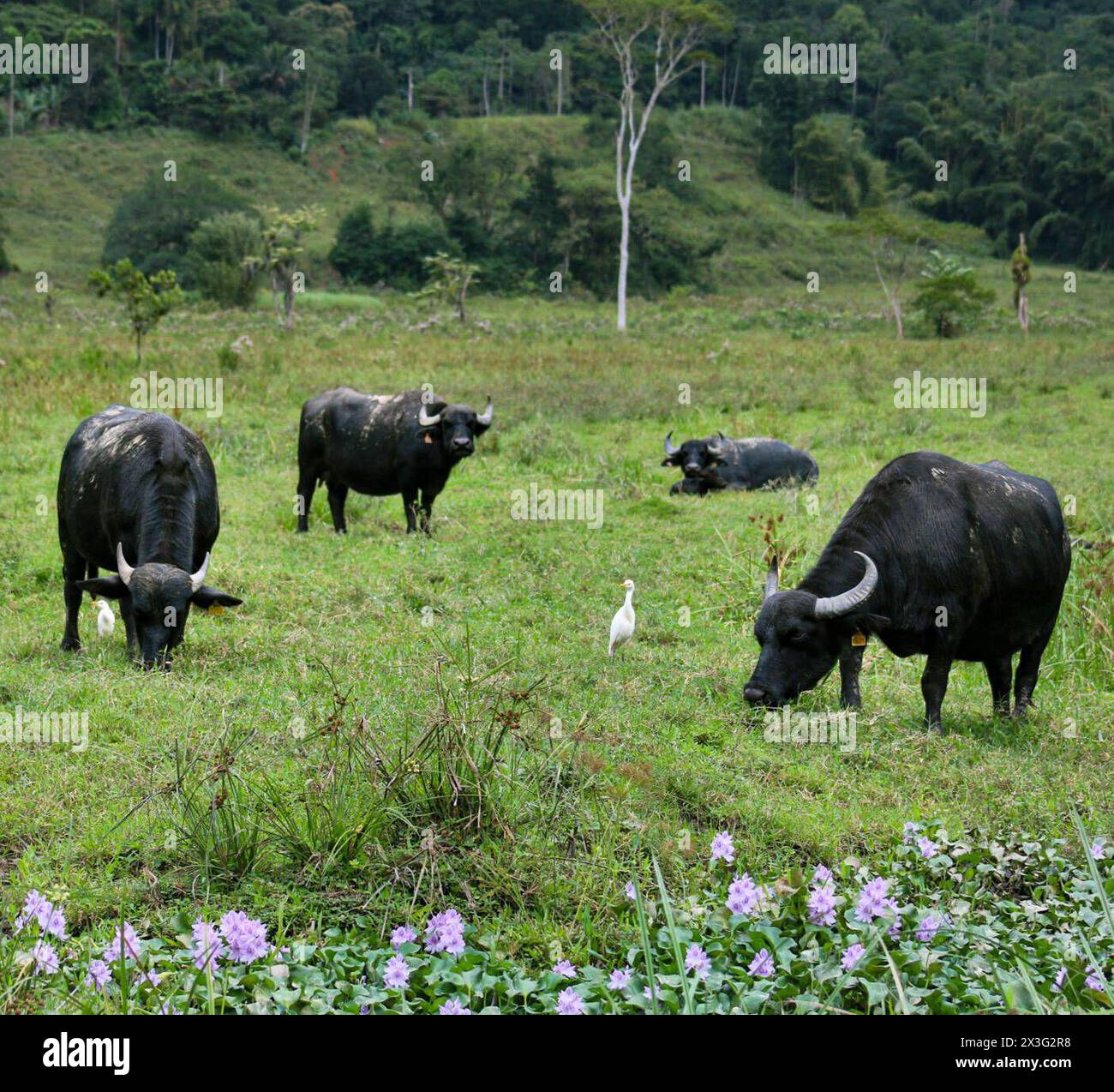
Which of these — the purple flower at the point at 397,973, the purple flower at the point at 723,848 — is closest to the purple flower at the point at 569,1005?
the purple flower at the point at 397,973

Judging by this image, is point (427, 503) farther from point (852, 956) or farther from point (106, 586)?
point (852, 956)

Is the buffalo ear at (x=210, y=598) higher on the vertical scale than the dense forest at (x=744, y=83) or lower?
lower

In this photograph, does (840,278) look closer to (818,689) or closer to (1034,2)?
(818,689)

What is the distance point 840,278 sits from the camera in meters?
51.8

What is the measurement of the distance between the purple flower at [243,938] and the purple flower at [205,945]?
35 millimetres

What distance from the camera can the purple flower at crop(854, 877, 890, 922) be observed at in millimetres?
3795

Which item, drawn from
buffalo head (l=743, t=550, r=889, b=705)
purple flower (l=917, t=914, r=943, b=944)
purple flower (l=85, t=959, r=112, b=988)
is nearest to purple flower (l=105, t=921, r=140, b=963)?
purple flower (l=85, t=959, r=112, b=988)

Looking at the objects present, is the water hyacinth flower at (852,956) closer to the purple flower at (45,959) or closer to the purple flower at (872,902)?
the purple flower at (872,902)

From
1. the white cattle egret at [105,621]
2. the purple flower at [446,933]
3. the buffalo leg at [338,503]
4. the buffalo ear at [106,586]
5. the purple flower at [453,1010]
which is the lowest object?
the buffalo leg at [338,503]

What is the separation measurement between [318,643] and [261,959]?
12.9 feet

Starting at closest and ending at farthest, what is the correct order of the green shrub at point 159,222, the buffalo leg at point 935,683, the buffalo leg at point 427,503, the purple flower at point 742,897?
the purple flower at point 742,897, the buffalo leg at point 935,683, the buffalo leg at point 427,503, the green shrub at point 159,222

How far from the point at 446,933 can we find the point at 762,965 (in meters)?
0.93

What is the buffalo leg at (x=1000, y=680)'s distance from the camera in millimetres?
7137

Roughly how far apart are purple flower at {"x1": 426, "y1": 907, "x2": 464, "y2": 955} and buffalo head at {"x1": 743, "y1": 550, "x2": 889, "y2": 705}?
2958 millimetres
